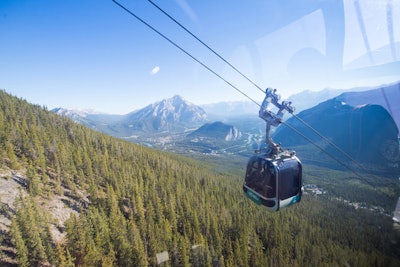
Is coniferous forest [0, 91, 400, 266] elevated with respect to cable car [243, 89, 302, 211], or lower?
lower

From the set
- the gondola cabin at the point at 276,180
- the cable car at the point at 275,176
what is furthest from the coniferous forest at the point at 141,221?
the cable car at the point at 275,176

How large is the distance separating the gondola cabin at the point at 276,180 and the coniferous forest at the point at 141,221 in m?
16.8

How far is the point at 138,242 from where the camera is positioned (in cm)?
4472

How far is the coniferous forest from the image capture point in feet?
124

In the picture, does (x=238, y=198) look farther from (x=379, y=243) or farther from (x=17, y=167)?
(x=17, y=167)

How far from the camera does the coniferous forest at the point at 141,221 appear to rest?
37.8m

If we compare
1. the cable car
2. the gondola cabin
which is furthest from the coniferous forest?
the cable car

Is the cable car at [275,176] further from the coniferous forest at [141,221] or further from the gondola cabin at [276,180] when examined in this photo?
the coniferous forest at [141,221]

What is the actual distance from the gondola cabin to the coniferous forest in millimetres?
16755

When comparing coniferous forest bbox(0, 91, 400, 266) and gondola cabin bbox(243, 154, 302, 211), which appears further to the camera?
coniferous forest bbox(0, 91, 400, 266)

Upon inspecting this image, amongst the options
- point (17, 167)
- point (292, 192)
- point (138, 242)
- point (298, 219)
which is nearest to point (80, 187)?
point (17, 167)

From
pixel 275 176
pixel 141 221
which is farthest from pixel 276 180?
pixel 141 221

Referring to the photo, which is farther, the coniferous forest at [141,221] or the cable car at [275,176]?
the coniferous forest at [141,221]

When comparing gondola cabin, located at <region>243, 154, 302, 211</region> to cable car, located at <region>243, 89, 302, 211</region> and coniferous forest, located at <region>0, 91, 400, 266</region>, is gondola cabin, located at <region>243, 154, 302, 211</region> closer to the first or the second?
cable car, located at <region>243, 89, 302, 211</region>
